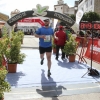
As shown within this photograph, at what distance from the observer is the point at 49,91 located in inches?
226

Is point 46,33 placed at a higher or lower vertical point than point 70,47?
higher

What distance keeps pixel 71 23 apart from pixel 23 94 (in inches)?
348

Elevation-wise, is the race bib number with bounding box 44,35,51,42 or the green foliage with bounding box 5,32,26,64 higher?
the race bib number with bounding box 44,35,51,42

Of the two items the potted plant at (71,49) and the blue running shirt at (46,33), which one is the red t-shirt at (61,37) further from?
the blue running shirt at (46,33)

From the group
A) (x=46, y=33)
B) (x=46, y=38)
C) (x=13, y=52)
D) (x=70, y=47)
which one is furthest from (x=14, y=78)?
(x=70, y=47)

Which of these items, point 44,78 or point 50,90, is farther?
point 44,78

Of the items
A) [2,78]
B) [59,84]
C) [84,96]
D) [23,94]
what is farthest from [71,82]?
[2,78]

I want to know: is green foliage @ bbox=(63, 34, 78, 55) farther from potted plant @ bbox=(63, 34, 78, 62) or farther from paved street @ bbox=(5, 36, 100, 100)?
paved street @ bbox=(5, 36, 100, 100)

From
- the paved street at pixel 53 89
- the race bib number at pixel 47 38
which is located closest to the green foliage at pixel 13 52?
the paved street at pixel 53 89

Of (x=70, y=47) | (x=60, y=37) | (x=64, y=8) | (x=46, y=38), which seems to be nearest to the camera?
(x=46, y=38)

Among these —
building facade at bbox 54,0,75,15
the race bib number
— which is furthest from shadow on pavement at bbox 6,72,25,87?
building facade at bbox 54,0,75,15

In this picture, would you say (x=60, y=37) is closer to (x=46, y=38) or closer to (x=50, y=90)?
(x=46, y=38)

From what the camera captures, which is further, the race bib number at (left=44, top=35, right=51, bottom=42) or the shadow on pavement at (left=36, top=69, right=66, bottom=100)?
the race bib number at (left=44, top=35, right=51, bottom=42)

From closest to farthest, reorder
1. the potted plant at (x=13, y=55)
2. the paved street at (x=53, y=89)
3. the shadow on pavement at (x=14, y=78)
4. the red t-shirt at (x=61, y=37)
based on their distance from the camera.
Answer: the paved street at (x=53, y=89) < the shadow on pavement at (x=14, y=78) < the potted plant at (x=13, y=55) < the red t-shirt at (x=61, y=37)
